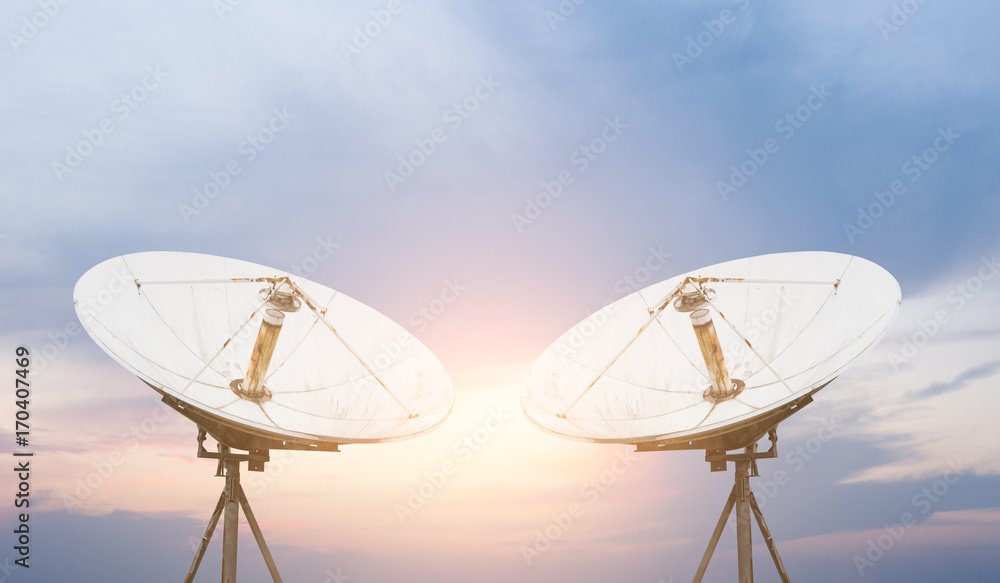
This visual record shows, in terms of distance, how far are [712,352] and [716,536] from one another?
6233 mm

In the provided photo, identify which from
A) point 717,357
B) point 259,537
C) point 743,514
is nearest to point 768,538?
point 743,514

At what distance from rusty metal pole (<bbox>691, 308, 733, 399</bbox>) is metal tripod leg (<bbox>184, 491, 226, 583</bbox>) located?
15.3 meters

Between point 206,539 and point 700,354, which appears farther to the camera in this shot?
point 700,354

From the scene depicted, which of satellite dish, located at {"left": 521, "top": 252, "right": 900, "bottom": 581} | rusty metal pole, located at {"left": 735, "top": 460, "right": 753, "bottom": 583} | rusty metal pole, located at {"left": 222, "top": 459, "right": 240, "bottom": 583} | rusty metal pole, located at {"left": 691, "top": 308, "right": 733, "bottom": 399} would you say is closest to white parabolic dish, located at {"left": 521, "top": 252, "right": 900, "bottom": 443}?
satellite dish, located at {"left": 521, "top": 252, "right": 900, "bottom": 581}

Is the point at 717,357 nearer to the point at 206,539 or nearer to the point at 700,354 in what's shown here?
the point at 700,354

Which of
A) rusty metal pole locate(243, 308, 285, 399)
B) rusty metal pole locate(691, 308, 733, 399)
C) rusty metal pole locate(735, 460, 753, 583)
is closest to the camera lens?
rusty metal pole locate(243, 308, 285, 399)

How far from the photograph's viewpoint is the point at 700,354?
29.2 m

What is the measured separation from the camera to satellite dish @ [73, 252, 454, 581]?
77.8 ft

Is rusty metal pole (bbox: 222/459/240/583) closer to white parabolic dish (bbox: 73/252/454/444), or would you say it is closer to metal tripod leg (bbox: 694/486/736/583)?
white parabolic dish (bbox: 73/252/454/444)

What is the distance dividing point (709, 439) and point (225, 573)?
15379mm

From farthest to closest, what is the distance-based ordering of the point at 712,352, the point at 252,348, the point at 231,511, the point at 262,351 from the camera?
the point at 252,348 → the point at 231,511 → the point at 712,352 → the point at 262,351

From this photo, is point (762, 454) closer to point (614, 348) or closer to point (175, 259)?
point (614, 348)

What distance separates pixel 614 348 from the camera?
2952cm

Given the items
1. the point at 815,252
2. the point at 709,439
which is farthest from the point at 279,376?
the point at 815,252
